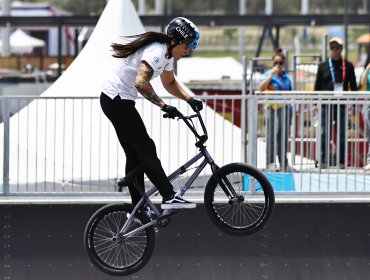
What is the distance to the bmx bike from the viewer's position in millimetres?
10875

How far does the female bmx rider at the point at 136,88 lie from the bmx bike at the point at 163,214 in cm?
14

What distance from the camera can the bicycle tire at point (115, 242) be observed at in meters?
11.0

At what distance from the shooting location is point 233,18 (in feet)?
109

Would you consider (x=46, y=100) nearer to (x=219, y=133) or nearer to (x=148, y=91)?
(x=219, y=133)

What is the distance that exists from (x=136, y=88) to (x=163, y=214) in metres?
1.23

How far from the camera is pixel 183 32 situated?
10.5 metres

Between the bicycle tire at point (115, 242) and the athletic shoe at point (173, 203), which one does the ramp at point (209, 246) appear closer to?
the bicycle tire at point (115, 242)

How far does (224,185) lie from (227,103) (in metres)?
3.60

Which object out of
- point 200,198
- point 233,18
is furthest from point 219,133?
point 233,18

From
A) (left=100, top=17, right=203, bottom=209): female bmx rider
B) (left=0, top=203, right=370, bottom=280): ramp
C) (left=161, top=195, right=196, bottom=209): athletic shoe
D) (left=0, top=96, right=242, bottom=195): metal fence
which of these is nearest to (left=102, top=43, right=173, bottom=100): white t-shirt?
(left=100, top=17, right=203, bottom=209): female bmx rider

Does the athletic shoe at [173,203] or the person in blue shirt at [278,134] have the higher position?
the person in blue shirt at [278,134]

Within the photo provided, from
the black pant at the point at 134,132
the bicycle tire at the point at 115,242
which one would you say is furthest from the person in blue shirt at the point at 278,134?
the black pant at the point at 134,132

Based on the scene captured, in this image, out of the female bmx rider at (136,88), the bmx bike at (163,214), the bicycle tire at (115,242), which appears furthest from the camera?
the bicycle tire at (115,242)

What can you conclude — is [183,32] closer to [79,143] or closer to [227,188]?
[227,188]
